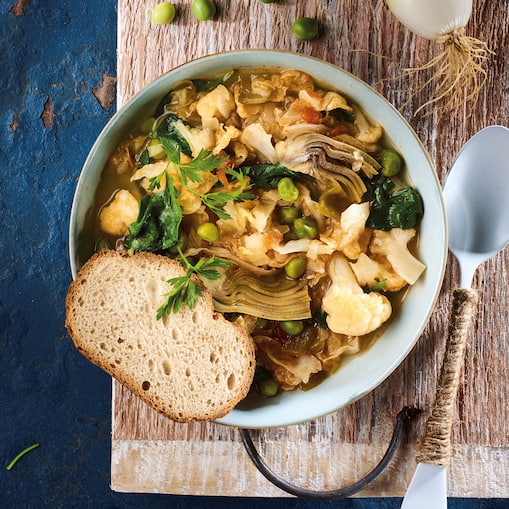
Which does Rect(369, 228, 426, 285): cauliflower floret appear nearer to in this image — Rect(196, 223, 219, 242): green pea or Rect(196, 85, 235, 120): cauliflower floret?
Rect(196, 223, 219, 242): green pea

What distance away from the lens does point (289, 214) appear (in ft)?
8.38

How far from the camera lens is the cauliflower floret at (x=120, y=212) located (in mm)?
2568

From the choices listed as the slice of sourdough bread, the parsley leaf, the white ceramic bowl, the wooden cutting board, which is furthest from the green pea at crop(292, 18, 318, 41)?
the slice of sourdough bread

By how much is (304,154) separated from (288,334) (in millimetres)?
765

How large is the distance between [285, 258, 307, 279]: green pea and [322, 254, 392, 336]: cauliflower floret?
12 cm

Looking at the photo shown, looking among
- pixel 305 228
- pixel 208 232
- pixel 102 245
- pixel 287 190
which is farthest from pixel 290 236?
pixel 102 245

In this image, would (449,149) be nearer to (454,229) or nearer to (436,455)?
(454,229)

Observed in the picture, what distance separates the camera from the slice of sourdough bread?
2494 mm

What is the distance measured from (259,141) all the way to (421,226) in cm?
75

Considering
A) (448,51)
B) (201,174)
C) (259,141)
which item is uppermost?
(448,51)

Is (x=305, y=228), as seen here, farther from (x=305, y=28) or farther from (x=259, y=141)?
(x=305, y=28)

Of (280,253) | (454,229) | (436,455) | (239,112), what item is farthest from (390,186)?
(436,455)

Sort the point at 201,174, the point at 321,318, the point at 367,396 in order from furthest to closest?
1. the point at 367,396
2. the point at 321,318
3. the point at 201,174

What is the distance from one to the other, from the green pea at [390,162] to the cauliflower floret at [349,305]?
40 centimetres
